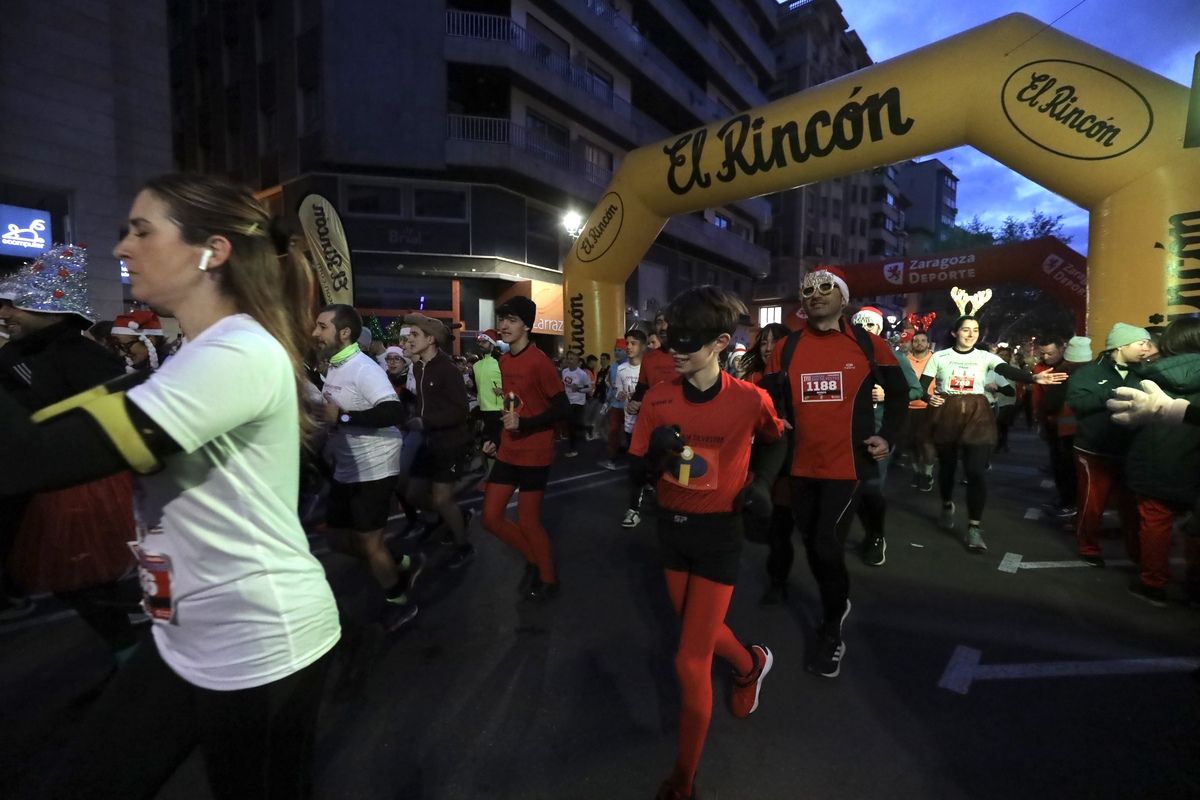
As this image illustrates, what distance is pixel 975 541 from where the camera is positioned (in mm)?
5379

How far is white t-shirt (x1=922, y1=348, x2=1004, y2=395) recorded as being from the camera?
19.0 feet

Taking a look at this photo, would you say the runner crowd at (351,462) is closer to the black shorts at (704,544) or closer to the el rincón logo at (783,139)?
the black shorts at (704,544)

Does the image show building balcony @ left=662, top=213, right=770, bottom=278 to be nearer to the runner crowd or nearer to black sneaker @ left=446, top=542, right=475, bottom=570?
the runner crowd

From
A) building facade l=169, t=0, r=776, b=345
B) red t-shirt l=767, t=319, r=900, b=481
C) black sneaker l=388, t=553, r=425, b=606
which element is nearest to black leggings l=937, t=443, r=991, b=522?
red t-shirt l=767, t=319, r=900, b=481

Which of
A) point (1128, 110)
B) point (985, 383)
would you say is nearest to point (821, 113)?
point (1128, 110)

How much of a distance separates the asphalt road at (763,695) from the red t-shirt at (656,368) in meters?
1.96

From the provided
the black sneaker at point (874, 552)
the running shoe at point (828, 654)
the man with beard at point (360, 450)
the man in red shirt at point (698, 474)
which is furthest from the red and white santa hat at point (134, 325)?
the black sneaker at point (874, 552)

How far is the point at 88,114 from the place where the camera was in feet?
48.5

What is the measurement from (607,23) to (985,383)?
76.7 ft

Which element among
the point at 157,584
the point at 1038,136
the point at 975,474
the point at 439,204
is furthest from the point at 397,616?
the point at 439,204

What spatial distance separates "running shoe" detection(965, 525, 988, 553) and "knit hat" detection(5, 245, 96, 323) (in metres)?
6.36

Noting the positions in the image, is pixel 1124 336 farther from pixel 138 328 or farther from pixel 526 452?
pixel 138 328

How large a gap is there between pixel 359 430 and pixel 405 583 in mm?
1113

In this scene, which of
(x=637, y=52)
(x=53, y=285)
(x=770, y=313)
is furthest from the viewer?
(x=770, y=313)
